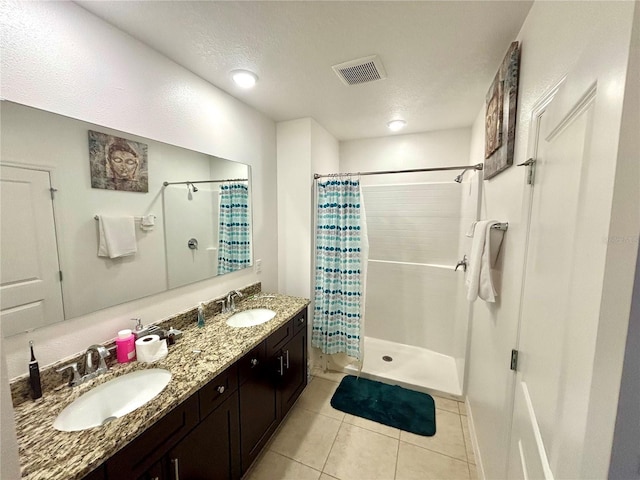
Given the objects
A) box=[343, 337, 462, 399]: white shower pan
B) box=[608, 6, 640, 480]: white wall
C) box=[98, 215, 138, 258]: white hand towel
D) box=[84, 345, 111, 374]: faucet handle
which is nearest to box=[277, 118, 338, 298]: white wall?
box=[343, 337, 462, 399]: white shower pan

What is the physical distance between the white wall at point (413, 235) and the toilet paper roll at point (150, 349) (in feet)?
7.70

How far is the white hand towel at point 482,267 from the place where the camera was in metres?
1.34

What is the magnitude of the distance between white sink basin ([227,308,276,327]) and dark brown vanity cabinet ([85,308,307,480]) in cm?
19

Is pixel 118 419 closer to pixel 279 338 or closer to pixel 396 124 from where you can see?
pixel 279 338

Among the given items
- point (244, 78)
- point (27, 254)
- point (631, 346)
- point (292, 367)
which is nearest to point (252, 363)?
point (292, 367)

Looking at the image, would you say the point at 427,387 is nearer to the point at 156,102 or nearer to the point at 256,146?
the point at 256,146

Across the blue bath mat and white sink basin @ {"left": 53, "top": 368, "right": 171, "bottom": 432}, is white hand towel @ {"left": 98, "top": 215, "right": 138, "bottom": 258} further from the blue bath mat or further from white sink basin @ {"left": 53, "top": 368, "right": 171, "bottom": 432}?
the blue bath mat

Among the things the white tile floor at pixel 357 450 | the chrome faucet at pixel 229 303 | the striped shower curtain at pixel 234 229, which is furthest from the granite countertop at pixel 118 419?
the white tile floor at pixel 357 450

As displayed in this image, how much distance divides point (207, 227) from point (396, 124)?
79.4 inches

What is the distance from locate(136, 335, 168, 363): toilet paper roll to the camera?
1.25 meters

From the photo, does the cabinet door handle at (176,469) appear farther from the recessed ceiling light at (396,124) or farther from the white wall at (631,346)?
the recessed ceiling light at (396,124)

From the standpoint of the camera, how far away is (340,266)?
241 cm

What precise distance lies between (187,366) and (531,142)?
1817 millimetres

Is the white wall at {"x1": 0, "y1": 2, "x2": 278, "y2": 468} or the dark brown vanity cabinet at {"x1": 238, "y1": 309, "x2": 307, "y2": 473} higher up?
the white wall at {"x1": 0, "y1": 2, "x2": 278, "y2": 468}
